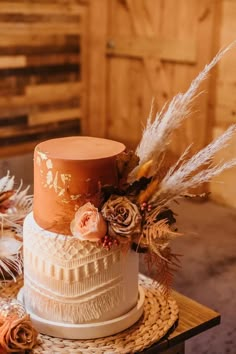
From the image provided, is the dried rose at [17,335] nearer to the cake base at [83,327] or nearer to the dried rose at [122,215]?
the cake base at [83,327]

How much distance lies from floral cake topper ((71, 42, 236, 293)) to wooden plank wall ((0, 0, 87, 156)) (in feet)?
11.4

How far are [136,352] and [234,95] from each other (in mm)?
2903

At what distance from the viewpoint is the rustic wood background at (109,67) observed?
4.09m

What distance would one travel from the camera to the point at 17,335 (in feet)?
4.18

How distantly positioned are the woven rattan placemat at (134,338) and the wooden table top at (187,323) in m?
0.02

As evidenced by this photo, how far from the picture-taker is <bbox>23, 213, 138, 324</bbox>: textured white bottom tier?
130 cm

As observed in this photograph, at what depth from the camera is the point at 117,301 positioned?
4.45 ft

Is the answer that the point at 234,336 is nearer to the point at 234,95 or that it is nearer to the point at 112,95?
the point at 234,95

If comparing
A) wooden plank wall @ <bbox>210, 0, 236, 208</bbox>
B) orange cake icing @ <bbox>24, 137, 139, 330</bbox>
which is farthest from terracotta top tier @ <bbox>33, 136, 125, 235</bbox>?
wooden plank wall @ <bbox>210, 0, 236, 208</bbox>

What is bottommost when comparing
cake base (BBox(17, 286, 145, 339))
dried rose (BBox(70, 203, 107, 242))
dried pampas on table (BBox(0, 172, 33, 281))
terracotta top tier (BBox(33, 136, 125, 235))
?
cake base (BBox(17, 286, 145, 339))

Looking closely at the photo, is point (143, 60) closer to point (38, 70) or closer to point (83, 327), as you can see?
point (38, 70)

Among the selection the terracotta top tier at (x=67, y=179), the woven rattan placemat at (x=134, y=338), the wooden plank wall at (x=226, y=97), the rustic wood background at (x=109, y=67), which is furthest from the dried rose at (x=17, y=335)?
the rustic wood background at (x=109, y=67)

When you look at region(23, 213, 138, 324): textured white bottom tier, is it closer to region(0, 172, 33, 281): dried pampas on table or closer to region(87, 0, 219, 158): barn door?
region(0, 172, 33, 281): dried pampas on table

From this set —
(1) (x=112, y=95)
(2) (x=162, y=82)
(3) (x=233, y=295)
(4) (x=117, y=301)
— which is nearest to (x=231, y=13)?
(2) (x=162, y=82)
